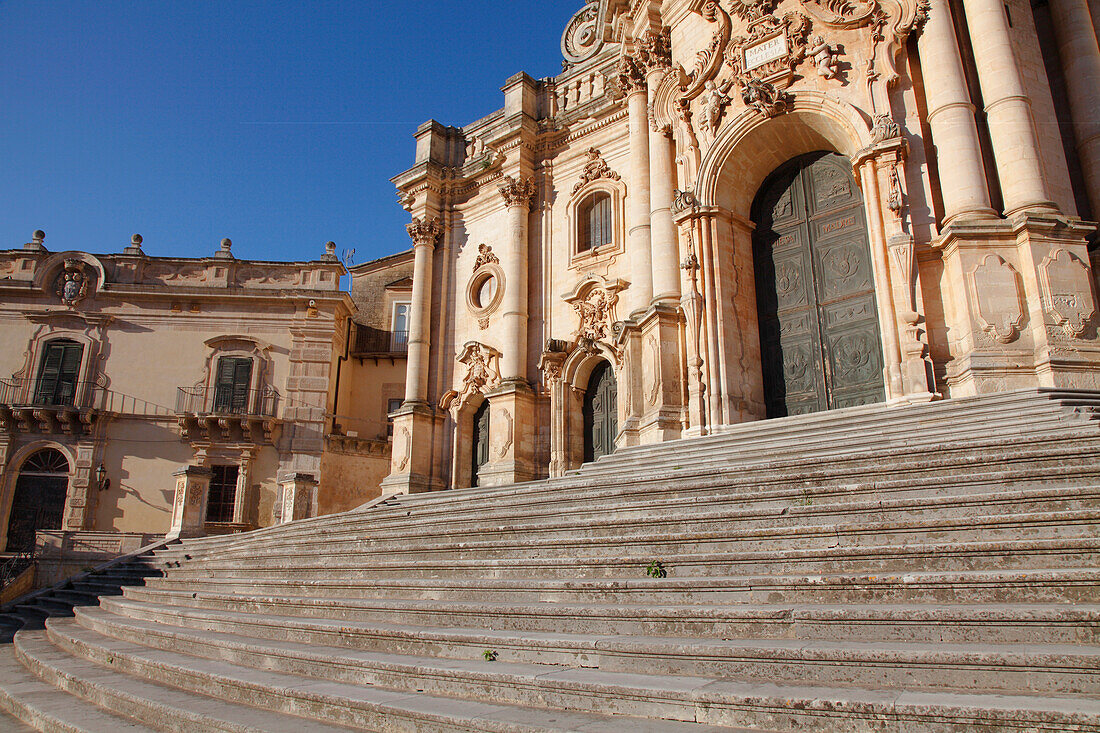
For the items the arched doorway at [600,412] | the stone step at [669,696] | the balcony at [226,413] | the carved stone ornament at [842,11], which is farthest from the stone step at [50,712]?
the balcony at [226,413]

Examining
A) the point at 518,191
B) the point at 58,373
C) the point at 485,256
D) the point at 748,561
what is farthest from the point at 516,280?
the point at 58,373

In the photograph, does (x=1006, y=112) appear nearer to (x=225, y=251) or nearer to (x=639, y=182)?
(x=639, y=182)

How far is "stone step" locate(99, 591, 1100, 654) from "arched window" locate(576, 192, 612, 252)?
11836mm

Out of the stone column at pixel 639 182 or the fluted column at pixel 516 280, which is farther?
the fluted column at pixel 516 280

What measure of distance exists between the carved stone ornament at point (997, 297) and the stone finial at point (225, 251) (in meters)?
Answer: 23.2

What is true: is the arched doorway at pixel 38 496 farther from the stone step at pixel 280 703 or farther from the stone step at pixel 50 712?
the stone step at pixel 280 703

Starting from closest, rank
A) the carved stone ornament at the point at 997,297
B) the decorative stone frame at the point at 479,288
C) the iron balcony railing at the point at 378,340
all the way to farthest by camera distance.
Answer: the carved stone ornament at the point at 997,297
the decorative stone frame at the point at 479,288
the iron balcony railing at the point at 378,340

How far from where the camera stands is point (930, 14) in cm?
1112

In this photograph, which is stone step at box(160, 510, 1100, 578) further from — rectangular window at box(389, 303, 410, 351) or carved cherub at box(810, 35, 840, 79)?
rectangular window at box(389, 303, 410, 351)

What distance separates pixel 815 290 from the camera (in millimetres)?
12273

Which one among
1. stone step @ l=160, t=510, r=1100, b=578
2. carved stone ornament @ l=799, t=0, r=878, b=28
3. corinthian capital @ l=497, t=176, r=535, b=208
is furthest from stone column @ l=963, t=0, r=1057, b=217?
corinthian capital @ l=497, t=176, r=535, b=208

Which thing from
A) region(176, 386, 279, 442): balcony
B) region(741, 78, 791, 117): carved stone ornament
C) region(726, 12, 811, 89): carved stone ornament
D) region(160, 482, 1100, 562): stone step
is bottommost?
region(160, 482, 1100, 562): stone step

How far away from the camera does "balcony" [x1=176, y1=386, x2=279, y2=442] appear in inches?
904

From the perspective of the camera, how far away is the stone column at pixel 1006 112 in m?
9.83
